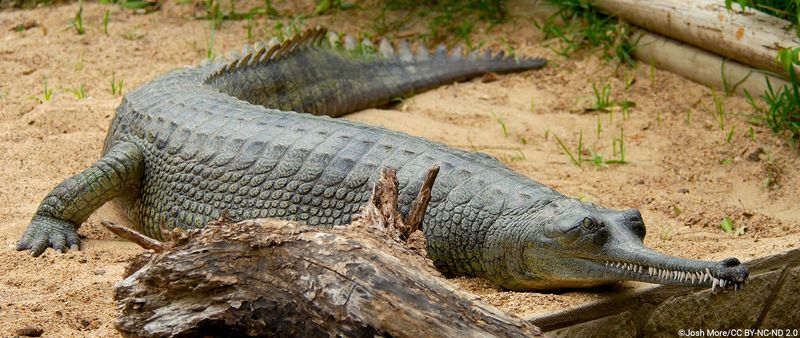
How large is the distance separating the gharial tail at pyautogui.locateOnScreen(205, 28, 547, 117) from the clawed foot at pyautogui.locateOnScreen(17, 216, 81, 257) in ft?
4.31

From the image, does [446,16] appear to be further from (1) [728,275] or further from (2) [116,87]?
(1) [728,275]

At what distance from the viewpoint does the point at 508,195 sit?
3.99m

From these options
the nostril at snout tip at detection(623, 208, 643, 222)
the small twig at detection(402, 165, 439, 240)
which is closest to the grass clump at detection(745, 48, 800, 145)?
the nostril at snout tip at detection(623, 208, 643, 222)

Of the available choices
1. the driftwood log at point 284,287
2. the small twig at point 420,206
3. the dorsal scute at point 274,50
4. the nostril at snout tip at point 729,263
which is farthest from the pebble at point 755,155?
the driftwood log at point 284,287

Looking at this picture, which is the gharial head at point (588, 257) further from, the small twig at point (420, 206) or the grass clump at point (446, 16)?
the grass clump at point (446, 16)

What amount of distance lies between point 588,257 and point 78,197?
97.6 inches

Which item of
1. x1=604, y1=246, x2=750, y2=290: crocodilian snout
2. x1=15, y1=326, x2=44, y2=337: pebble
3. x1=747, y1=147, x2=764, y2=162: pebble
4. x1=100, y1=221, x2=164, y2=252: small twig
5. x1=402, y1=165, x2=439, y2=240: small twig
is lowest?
x1=747, y1=147, x2=764, y2=162: pebble

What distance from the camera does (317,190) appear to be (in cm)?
431

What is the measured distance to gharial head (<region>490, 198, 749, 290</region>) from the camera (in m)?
3.22

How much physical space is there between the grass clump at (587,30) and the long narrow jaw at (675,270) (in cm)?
359

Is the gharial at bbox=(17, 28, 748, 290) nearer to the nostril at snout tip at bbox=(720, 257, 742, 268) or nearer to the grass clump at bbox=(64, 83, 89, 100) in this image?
the nostril at snout tip at bbox=(720, 257, 742, 268)

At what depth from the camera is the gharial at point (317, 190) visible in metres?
3.58

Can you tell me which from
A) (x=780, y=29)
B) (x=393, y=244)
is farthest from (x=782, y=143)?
(x=393, y=244)

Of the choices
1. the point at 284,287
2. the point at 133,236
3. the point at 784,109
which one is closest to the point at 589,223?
the point at 284,287
